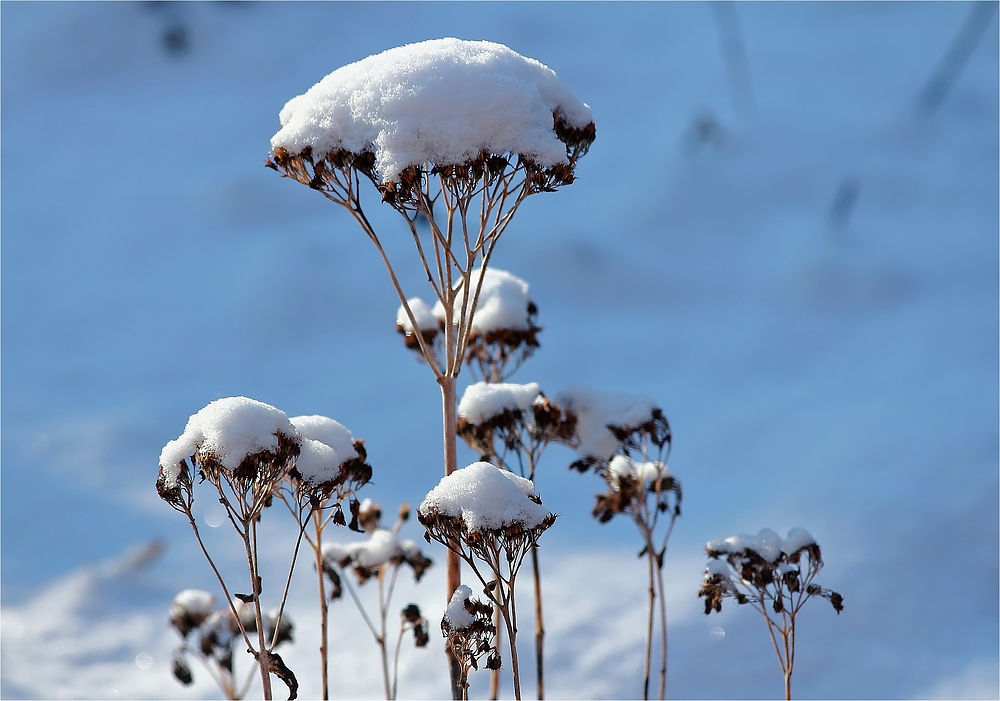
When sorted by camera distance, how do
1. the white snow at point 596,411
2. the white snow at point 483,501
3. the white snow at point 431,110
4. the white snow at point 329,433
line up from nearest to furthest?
the white snow at point 483,501 < the white snow at point 431,110 < the white snow at point 329,433 < the white snow at point 596,411

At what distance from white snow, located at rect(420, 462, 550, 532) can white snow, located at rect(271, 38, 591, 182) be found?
2.14 meters

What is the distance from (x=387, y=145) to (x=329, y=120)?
2.33ft

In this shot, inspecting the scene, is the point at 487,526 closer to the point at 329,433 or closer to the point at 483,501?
the point at 483,501

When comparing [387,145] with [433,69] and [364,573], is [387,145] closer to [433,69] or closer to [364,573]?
[433,69]

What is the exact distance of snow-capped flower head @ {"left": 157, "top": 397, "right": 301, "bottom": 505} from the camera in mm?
5410

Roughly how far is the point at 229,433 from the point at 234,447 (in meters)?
0.09

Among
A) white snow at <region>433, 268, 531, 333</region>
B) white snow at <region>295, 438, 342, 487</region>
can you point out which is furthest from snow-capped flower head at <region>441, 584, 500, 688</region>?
white snow at <region>433, 268, 531, 333</region>

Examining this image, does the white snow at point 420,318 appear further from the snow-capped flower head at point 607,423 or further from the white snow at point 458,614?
the white snow at point 458,614

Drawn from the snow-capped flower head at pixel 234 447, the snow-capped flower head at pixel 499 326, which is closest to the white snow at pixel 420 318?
the snow-capped flower head at pixel 499 326

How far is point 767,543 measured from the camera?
24.5 ft

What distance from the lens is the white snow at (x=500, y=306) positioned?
29.8 feet

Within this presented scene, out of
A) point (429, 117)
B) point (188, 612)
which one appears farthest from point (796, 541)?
point (188, 612)

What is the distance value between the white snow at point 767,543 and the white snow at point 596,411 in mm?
1656

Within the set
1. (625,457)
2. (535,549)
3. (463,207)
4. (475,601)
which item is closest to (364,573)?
(535,549)
